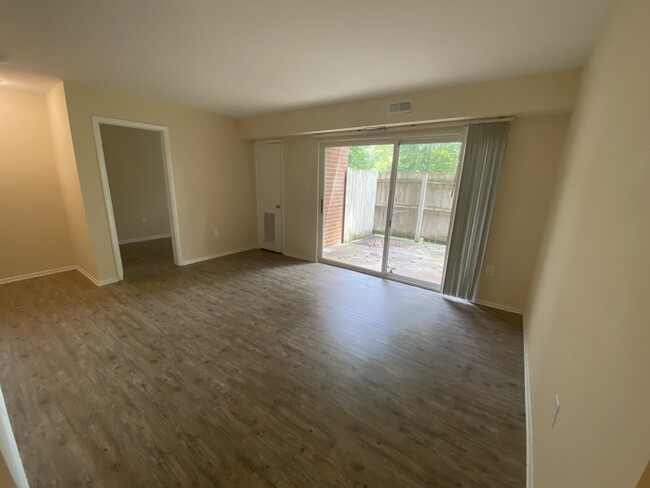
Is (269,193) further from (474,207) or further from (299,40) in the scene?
(474,207)

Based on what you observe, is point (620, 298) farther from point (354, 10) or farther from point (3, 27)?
point (3, 27)

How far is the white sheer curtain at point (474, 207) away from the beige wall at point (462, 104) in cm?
26

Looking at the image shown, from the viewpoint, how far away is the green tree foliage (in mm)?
3338

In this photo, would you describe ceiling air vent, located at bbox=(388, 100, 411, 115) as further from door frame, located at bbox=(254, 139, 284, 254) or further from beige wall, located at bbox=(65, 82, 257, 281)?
beige wall, located at bbox=(65, 82, 257, 281)

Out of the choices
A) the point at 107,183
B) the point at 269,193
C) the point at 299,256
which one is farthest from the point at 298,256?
the point at 107,183

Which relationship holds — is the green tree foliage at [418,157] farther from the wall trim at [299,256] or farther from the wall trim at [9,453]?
the wall trim at [9,453]

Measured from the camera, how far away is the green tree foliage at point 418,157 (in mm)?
3338

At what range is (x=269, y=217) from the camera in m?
5.35

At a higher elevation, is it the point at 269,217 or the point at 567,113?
the point at 567,113

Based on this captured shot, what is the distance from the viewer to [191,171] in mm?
4371

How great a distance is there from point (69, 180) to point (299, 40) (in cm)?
363

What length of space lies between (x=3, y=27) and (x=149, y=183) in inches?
180

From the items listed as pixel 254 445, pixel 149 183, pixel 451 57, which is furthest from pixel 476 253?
pixel 149 183

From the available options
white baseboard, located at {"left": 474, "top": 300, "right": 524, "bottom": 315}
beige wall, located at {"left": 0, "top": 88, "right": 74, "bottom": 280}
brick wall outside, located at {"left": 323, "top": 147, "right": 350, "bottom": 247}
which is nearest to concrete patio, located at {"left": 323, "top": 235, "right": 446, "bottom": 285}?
brick wall outside, located at {"left": 323, "top": 147, "right": 350, "bottom": 247}
